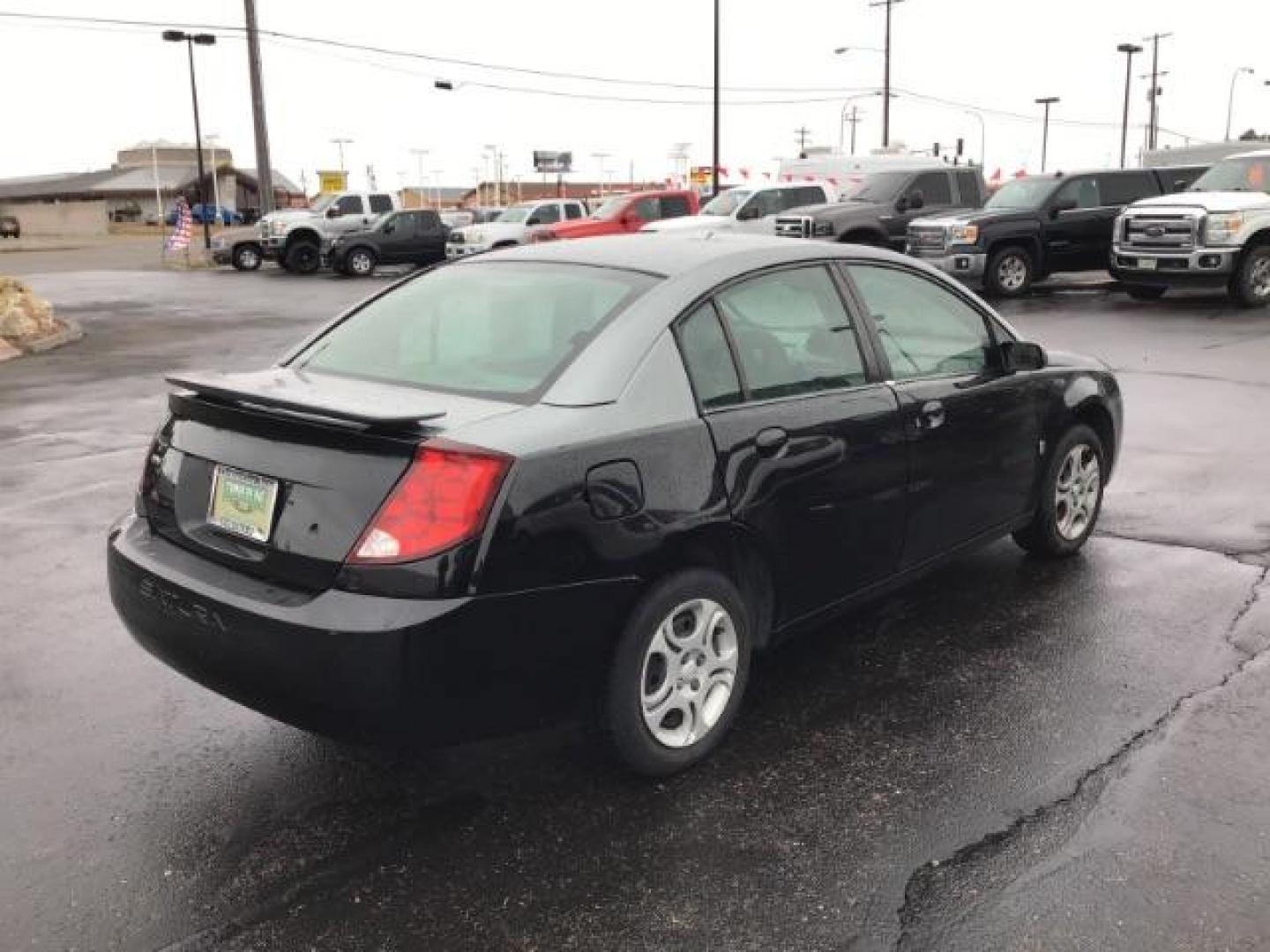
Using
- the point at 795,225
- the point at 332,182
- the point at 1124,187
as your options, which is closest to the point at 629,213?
the point at 795,225

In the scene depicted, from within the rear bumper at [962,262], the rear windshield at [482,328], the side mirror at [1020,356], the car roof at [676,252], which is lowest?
the rear bumper at [962,262]

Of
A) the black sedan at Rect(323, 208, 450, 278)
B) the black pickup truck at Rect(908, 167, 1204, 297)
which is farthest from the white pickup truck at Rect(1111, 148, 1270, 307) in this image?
the black sedan at Rect(323, 208, 450, 278)

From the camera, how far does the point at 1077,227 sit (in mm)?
18688

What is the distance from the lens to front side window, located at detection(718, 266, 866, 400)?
3688 mm

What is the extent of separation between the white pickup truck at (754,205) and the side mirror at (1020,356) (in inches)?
672

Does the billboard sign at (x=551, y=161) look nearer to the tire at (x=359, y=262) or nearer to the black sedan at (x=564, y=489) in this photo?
the tire at (x=359, y=262)

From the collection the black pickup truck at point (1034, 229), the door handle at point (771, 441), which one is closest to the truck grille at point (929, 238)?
the black pickup truck at point (1034, 229)

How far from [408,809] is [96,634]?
6.93ft

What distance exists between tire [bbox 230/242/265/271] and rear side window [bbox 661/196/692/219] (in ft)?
46.9

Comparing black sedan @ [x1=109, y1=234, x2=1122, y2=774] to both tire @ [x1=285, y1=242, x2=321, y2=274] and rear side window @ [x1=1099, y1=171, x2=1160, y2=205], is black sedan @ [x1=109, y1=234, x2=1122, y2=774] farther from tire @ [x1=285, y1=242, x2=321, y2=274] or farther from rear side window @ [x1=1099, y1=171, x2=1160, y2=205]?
tire @ [x1=285, y1=242, x2=321, y2=274]

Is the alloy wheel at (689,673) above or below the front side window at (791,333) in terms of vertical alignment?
below

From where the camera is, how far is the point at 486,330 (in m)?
3.75

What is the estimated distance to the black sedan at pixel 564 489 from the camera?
290cm

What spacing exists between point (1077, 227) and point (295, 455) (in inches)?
710
